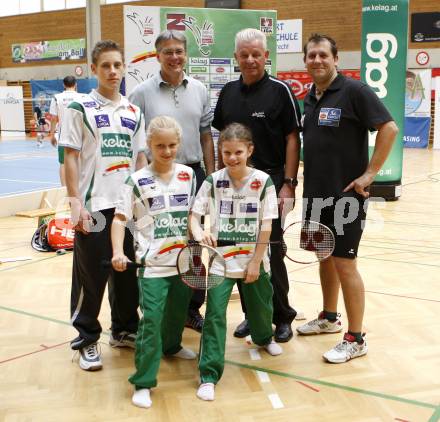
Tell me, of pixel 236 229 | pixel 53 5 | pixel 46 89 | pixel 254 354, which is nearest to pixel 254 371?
pixel 254 354

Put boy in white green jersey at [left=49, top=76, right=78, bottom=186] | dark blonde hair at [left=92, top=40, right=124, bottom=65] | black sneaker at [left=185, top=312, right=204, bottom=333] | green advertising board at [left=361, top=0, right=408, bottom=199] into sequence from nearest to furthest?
dark blonde hair at [left=92, top=40, right=124, bottom=65] < black sneaker at [left=185, top=312, right=204, bottom=333] < boy in white green jersey at [left=49, top=76, right=78, bottom=186] < green advertising board at [left=361, top=0, right=408, bottom=199]

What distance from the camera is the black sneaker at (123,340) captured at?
13.4ft

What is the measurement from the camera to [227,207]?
11.7 ft

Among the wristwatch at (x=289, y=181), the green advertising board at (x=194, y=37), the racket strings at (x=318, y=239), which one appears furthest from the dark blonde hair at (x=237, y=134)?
the green advertising board at (x=194, y=37)

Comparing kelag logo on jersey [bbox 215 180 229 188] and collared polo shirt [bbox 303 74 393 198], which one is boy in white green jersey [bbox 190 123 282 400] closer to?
kelag logo on jersey [bbox 215 180 229 188]

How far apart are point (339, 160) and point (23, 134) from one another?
2335 centimetres

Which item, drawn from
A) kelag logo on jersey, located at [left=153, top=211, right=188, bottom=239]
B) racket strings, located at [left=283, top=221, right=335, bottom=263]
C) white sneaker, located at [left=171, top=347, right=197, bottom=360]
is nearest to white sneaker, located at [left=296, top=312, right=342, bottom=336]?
racket strings, located at [left=283, top=221, right=335, bottom=263]

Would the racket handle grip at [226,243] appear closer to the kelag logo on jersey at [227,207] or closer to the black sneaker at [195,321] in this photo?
the kelag logo on jersey at [227,207]

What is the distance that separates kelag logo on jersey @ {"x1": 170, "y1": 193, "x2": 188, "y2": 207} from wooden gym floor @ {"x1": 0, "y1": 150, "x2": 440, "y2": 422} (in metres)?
1.04

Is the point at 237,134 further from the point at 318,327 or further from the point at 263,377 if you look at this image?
the point at 318,327

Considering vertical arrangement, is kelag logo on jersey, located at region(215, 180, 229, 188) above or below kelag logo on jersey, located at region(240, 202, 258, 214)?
above

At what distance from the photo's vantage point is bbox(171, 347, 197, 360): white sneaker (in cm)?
391

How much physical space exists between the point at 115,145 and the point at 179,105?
2.03 feet

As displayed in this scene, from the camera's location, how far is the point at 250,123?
12.8 ft
